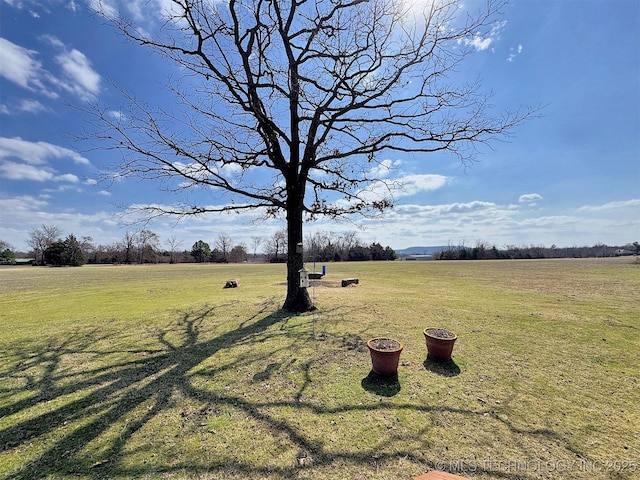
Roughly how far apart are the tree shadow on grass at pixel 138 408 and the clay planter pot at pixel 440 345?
25 cm

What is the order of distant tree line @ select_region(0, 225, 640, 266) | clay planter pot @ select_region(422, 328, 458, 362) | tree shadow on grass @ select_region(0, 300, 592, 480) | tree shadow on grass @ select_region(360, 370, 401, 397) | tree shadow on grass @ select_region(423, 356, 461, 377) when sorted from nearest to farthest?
tree shadow on grass @ select_region(0, 300, 592, 480) < tree shadow on grass @ select_region(360, 370, 401, 397) < tree shadow on grass @ select_region(423, 356, 461, 377) < clay planter pot @ select_region(422, 328, 458, 362) < distant tree line @ select_region(0, 225, 640, 266)

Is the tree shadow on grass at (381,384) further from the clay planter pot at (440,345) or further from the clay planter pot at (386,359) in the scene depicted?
the clay planter pot at (440,345)

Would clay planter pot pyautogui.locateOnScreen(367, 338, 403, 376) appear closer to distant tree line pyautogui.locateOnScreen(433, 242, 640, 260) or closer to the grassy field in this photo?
the grassy field

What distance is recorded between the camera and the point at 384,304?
9000mm

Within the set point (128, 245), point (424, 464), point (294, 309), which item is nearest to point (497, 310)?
point (294, 309)

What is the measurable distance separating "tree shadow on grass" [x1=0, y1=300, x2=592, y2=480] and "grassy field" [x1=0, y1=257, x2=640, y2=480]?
0.02m

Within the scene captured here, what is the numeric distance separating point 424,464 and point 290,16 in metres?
9.07

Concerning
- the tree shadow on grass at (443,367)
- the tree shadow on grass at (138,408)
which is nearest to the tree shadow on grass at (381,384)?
the tree shadow on grass at (138,408)

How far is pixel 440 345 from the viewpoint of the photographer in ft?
14.4

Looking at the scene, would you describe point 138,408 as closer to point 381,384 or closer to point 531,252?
point 381,384

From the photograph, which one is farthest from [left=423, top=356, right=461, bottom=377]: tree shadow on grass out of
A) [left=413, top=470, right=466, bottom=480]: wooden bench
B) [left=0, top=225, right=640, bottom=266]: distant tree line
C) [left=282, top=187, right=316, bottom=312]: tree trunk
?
[left=0, top=225, right=640, bottom=266]: distant tree line

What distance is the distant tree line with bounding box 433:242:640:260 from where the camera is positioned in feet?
205

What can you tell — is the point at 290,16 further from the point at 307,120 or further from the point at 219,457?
the point at 219,457

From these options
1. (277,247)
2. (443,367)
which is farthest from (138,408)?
(277,247)
